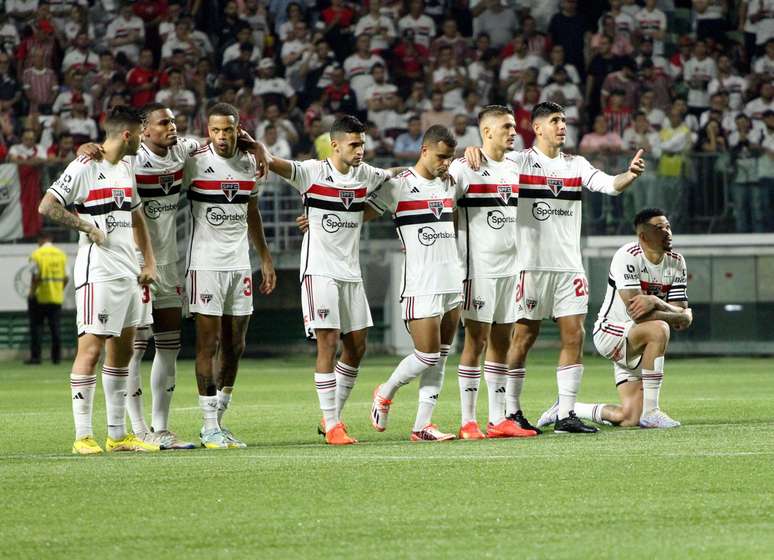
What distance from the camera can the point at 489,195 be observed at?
10156mm

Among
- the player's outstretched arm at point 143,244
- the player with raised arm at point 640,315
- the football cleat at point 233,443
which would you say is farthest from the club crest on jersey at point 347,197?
the player with raised arm at point 640,315

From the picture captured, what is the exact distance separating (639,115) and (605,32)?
8.41 ft

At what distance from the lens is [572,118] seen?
23703 mm

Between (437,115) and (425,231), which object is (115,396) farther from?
(437,115)

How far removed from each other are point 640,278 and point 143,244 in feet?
13.2

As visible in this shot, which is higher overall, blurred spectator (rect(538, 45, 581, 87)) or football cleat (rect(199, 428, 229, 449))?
blurred spectator (rect(538, 45, 581, 87))

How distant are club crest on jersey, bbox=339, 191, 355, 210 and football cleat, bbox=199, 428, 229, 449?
69.0 inches

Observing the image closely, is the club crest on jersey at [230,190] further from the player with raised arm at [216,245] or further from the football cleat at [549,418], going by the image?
the football cleat at [549,418]

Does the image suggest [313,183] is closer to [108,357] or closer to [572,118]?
[108,357]

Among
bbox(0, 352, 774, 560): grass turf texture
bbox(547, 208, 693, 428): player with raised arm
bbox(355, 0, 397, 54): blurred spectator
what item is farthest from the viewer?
bbox(355, 0, 397, 54): blurred spectator

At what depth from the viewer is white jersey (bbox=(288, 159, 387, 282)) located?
9828 millimetres

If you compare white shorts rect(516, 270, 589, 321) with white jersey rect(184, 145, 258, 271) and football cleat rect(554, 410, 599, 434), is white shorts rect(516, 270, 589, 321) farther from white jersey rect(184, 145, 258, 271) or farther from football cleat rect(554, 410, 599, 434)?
white jersey rect(184, 145, 258, 271)

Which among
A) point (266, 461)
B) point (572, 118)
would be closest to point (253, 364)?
point (572, 118)

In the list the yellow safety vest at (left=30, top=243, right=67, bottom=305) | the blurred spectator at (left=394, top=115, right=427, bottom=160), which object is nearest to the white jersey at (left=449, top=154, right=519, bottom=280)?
the blurred spectator at (left=394, top=115, right=427, bottom=160)
